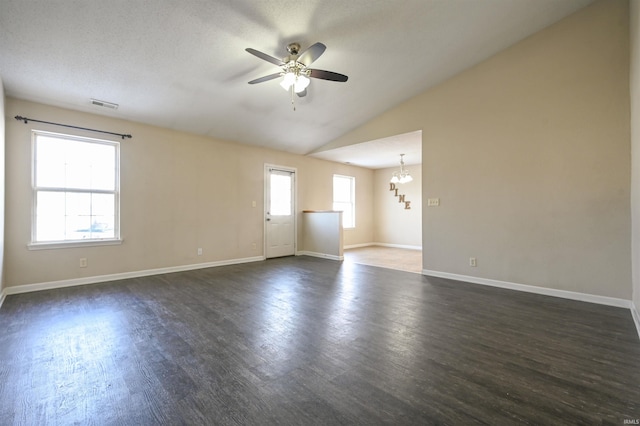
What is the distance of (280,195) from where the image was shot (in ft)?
22.5

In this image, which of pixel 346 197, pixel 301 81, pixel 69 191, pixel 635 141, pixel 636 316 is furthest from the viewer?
pixel 346 197

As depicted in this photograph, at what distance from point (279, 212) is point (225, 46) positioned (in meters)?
4.04

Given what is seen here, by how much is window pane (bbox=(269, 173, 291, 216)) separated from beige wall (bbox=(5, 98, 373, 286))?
305 millimetres

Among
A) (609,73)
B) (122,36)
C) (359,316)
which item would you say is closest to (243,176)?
(122,36)

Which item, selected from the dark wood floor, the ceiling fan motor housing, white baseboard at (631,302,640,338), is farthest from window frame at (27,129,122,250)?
white baseboard at (631,302,640,338)

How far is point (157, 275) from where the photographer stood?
4816 mm

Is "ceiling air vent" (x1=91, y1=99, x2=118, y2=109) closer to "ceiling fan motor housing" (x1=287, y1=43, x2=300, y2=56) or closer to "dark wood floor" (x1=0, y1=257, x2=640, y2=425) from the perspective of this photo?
"dark wood floor" (x1=0, y1=257, x2=640, y2=425)

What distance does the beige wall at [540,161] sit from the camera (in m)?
3.33

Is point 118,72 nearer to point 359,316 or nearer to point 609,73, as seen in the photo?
point 359,316

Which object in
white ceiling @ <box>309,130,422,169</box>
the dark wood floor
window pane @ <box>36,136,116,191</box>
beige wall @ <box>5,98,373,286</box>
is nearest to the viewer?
the dark wood floor

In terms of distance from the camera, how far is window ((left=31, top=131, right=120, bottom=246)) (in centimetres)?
399

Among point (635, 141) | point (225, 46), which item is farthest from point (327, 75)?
point (635, 141)

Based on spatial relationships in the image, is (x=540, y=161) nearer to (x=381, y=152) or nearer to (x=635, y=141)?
(x=635, y=141)

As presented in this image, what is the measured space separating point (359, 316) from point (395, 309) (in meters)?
0.48
